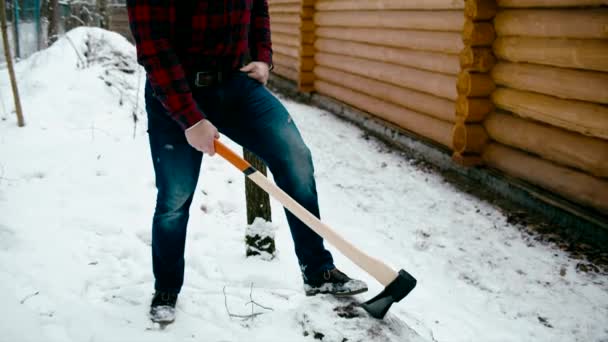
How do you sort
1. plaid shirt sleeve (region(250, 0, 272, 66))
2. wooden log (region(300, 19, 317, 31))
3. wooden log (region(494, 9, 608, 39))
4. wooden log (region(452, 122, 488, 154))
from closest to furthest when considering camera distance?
plaid shirt sleeve (region(250, 0, 272, 66)), wooden log (region(494, 9, 608, 39)), wooden log (region(452, 122, 488, 154)), wooden log (region(300, 19, 317, 31))

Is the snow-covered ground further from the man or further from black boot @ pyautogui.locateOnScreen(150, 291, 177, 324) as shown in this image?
the man

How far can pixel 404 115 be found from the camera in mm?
7082

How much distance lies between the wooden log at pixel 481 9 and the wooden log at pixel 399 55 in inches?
25.7

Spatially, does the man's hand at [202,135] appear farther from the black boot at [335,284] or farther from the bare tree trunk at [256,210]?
the bare tree trunk at [256,210]

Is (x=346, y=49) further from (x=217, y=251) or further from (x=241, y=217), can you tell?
(x=217, y=251)

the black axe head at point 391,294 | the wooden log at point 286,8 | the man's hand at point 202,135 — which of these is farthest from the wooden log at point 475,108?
the wooden log at point 286,8

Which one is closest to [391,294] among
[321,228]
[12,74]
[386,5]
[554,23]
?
[321,228]

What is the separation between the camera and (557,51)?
4281 mm

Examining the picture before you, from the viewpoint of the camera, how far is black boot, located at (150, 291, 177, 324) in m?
2.50

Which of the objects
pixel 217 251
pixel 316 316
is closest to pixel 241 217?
pixel 217 251

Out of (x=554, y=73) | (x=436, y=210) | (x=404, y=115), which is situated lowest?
(x=436, y=210)

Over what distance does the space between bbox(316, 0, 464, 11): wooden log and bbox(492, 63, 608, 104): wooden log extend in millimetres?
971

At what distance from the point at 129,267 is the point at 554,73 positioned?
3.69 m

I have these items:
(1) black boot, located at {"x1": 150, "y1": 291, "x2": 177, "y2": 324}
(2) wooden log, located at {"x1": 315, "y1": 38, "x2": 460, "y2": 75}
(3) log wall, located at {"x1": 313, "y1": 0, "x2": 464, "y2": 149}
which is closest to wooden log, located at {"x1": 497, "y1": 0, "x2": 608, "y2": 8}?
(3) log wall, located at {"x1": 313, "y1": 0, "x2": 464, "y2": 149}
